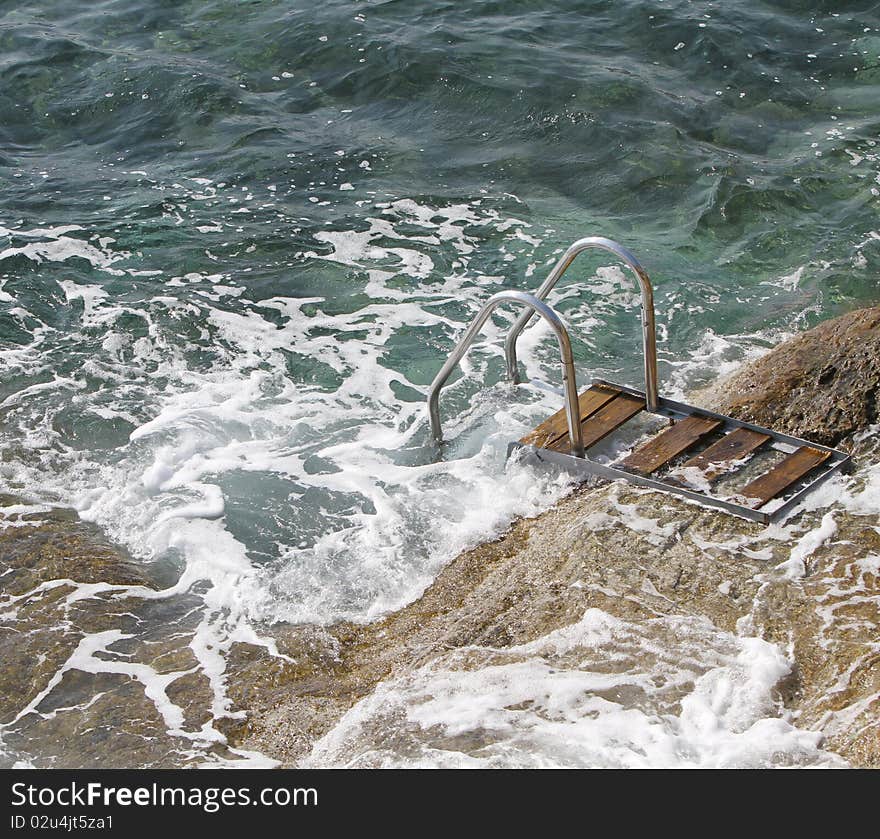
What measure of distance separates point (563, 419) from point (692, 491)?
1.00 meters

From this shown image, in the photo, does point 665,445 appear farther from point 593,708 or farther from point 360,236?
point 360,236

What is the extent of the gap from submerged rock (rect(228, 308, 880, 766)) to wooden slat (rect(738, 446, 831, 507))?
0.17m

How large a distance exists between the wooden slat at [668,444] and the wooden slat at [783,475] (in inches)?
17.6

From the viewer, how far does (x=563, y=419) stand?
6246 millimetres

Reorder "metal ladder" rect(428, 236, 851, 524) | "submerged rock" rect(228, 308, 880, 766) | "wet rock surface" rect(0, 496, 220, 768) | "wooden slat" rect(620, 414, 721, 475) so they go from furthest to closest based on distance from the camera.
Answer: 1. "wooden slat" rect(620, 414, 721, 475)
2. "metal ladder" rect(428, 236, 851, 524)
3. "wet rock surface" rect(0, 496, 220, 768)
4. "submerged rock" rect(228, 308, 880, 766)

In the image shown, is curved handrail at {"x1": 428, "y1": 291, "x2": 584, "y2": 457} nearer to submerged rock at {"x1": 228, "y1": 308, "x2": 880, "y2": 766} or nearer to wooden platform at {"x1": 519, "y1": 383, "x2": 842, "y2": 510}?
wooden platform at {"x1": 519, "y1": 383, "x2": 842, "y2": 510}

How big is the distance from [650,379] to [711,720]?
2.28m

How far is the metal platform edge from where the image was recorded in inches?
211

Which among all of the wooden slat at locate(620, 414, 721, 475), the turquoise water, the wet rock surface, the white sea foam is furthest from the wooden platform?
the wet rock surface

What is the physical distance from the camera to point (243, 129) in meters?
12.0

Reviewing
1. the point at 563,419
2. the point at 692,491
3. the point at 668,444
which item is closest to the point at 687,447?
the point at 668,444

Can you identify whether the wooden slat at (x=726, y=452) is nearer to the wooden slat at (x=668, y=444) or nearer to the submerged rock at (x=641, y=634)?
the wooden slat at (x=668, y=444)

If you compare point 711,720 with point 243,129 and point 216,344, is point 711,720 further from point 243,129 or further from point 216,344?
point 243,129

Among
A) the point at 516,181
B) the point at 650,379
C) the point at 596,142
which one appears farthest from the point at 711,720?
the point at 596,142
